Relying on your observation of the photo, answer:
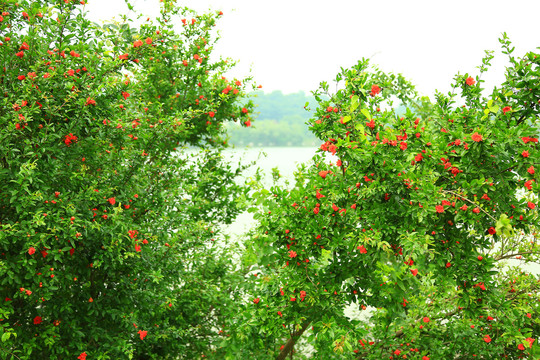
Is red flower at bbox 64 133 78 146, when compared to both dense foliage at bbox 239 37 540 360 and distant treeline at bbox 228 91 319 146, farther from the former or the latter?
distant treeline at bbox 228 91 319 146

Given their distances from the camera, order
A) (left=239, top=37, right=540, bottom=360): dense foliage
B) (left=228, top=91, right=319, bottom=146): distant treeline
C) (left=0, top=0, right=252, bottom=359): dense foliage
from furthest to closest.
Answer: (left=228, top=91, right=319, bottom=146): distant treeline
(left=0, top=0, right=252, bottom=359): dense foliage
(left=239, top=37, right=540, bottom=360): dense foliage

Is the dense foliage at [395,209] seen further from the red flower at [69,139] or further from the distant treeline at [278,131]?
the distant treeline at [278,131]

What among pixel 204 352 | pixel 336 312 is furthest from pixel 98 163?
pixel 204 352

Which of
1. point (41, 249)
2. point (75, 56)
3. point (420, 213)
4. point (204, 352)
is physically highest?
point (75, 56)

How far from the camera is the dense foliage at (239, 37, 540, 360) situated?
3.03 metres

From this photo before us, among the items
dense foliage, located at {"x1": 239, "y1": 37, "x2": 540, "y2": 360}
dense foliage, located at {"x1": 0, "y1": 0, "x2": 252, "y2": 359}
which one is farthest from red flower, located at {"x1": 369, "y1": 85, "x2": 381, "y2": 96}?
dense foliage, located at {"x1": 0, "y1": 0, "x2": 252, "y2": 359}

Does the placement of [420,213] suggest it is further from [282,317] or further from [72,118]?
[72,118]

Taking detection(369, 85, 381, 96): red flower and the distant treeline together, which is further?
the distant treeline

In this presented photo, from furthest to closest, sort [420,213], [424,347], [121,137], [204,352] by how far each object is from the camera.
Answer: [204,352] < [424,347] < [121,137] < [420,213]

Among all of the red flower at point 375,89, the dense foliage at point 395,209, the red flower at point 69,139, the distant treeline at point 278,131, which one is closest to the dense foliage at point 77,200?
the red flower at point 69,139

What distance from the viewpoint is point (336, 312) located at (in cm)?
356

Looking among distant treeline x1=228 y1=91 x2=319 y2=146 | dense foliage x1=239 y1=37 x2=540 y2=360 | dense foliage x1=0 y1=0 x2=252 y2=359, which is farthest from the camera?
distant treeline x1=228 y1=91 x2=319 y2=146

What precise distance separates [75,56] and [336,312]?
10.1 ft

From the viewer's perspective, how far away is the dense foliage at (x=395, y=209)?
3033 millimetres
